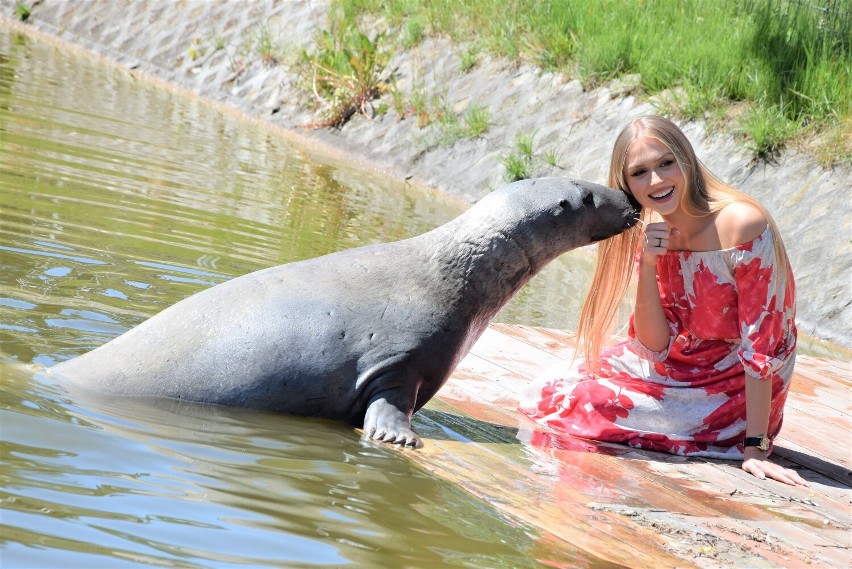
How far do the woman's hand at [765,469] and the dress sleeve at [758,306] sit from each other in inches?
14.4

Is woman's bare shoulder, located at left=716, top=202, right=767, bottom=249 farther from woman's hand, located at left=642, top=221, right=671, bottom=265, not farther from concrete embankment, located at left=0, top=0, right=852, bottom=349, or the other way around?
concrete embankment, located at left=0, top=0, right=852, bottom=349

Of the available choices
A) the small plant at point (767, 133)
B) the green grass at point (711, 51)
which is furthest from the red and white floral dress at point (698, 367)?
the small plant at point (767, 133)

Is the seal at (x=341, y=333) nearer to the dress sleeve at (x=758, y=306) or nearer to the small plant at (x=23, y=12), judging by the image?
the dress sleeve at (x=758, y=306)

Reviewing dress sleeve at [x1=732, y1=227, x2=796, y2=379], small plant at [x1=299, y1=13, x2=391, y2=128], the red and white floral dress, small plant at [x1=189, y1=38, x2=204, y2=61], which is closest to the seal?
the red and white floral dress

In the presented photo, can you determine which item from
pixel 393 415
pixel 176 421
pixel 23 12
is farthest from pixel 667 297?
pixel 23 12

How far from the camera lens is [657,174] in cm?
502

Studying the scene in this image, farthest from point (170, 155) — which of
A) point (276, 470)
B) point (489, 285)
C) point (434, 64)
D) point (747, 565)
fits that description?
point (747, 565)

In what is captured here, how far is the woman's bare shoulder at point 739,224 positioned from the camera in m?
4.80

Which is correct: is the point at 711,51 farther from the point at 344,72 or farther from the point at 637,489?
the point at 637,489

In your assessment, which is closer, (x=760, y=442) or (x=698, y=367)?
(x=760, y=442)

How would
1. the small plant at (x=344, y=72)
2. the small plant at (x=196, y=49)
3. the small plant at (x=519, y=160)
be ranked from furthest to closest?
the small plant at (x=196, y=49) → the small plant at (x=344, y=72) → the small plant at (x=519, y=160)

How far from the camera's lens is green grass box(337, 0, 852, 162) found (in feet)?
37.9

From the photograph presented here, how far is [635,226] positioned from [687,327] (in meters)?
0.54

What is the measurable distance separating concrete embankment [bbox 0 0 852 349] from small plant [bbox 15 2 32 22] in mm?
112
